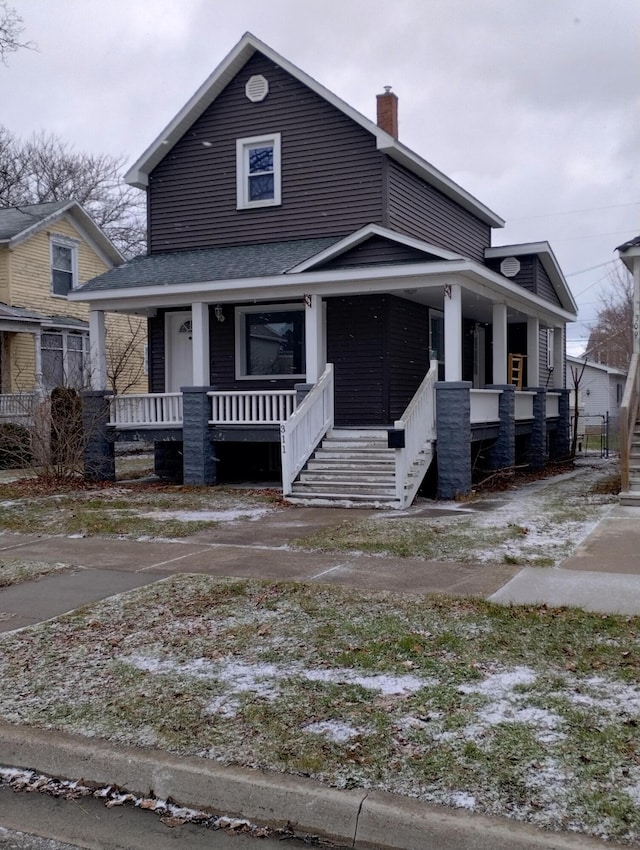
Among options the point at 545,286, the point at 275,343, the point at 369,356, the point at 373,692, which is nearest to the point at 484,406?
the point at 369,356

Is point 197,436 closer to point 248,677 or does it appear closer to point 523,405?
point 523,405

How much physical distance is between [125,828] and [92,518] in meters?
8.39

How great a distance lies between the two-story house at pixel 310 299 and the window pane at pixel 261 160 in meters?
0.04

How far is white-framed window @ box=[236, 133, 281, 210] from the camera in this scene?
17953mm

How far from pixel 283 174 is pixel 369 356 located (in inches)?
176

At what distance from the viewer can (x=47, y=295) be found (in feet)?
90.1

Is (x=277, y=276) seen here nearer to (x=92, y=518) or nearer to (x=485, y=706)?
(x=92, y=518)

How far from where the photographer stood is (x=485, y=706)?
15.4ft

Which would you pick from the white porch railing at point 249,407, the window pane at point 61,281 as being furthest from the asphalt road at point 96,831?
the window pane at point 61,281

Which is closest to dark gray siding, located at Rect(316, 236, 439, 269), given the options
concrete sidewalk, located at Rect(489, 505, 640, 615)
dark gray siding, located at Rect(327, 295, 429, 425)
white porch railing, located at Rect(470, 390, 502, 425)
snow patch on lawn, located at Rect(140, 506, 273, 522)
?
dark gray siding, located at Rect(327, 295, 429, 425)

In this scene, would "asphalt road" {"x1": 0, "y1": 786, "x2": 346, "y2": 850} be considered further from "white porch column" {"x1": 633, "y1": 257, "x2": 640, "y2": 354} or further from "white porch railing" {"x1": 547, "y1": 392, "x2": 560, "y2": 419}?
"white porch railing" {"x1": 547, "y1": 392, "x2": 560, "y2": 419}

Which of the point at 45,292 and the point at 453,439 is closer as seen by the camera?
the point at 453,439

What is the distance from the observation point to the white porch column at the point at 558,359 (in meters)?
22.2

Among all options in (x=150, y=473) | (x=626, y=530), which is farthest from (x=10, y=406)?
(x=626, y=530)
